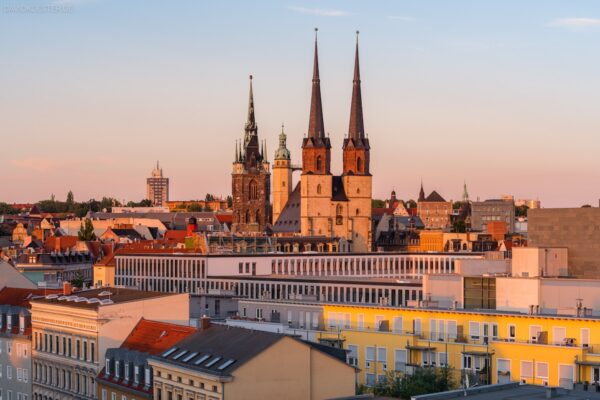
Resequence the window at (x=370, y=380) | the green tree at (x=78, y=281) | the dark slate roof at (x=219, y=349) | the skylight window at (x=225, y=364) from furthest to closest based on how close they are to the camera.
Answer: the green tree at (x=78, y=281) → the window at (x=370, y=380) → the dark slate roof at (x=219, y=349) → the skylight window at (x=225, y=364)

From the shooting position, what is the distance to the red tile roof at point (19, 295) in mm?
86250

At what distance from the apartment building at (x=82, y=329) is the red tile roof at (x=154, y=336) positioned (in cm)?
105

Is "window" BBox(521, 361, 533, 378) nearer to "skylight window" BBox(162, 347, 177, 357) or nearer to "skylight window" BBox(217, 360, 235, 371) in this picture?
"skylight window" BBox(217, 360, 235, 371)

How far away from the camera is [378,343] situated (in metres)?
71.9

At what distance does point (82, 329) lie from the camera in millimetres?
71125

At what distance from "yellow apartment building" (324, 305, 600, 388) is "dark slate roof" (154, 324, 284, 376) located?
13621 mm

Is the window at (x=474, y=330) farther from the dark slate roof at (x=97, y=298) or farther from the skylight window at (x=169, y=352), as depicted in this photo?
the skylight window at (x=169, y=352)

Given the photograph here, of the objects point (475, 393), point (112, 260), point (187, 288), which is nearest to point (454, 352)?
point (475, 393)

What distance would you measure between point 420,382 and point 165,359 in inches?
480

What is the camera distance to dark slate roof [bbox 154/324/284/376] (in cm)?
5372

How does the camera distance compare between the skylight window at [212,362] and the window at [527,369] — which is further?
the window at [527,369]

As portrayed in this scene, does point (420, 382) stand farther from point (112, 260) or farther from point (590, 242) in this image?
point (112, 260)

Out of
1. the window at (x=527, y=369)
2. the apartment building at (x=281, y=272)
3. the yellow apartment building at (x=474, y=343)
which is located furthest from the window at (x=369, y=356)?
the apartment building at (x=281, y=272)

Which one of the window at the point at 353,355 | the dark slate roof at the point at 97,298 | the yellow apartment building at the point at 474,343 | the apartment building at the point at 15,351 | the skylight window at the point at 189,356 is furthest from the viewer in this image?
the apartment building at the point at 15,351
